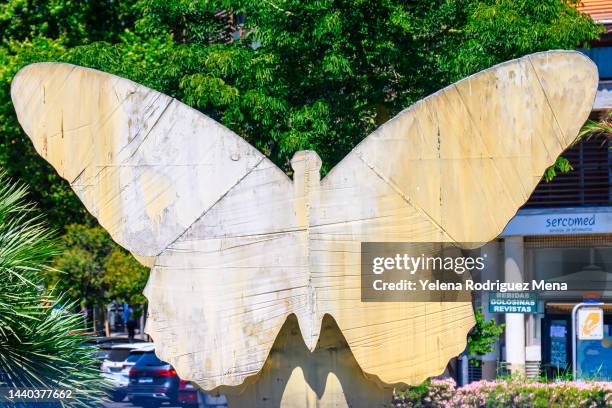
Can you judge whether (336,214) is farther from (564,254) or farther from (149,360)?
(564,254)

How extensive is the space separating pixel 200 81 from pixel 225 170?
20.8 ft

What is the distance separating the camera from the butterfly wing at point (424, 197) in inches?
351

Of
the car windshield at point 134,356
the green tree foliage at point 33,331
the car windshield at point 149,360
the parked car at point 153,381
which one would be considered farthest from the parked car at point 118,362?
the green tree foliage at point 33,331

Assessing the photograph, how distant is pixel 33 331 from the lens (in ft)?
34.8

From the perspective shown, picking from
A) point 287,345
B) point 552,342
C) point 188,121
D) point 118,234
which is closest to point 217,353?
point 287,345

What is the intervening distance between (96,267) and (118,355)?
8.00m

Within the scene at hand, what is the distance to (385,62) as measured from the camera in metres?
15.3

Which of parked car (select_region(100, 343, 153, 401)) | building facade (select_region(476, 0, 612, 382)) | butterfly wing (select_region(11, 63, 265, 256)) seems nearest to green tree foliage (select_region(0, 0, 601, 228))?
butterfly wing (select_region(11, 63, 265, 256))

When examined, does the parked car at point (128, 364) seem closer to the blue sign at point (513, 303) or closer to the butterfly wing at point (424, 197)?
the blue sign at point (513, 303)

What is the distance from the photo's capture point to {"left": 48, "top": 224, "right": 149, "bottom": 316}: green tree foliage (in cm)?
3416

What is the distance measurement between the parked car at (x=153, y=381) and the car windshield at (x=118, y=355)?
3.08 meters

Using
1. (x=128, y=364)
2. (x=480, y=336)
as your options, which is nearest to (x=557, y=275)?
(x=480, y=336)

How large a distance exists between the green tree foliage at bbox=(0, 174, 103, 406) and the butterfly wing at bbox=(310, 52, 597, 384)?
2.99 m

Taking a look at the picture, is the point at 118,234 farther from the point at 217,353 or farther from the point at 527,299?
the point at 527,299
